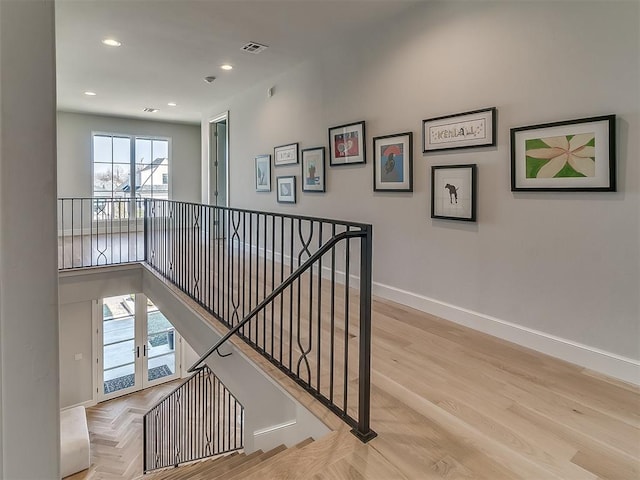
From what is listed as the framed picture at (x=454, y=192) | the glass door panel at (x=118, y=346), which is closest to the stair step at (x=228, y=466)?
the framed picture at (x=454, y=192)

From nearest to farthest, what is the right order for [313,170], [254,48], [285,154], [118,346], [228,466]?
[228,466] → [254,48] → [313,170] → [285,154] → [118,346]

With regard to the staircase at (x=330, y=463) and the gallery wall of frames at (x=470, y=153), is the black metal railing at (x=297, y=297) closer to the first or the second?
the staircase at (x=330, y=463)

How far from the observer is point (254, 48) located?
4180mm

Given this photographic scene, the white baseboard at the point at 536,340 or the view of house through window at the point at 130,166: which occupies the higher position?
the view of house through window at the point at 130,166

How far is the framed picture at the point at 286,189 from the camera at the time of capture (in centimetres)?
500

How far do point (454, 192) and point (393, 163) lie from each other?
717 millimetres

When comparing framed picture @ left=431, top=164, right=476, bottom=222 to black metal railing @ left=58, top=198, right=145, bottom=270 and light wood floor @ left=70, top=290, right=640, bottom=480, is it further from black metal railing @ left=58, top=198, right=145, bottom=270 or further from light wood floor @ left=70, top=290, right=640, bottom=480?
→ black metal railing @ left=58, top=198, right=145, bottom=270

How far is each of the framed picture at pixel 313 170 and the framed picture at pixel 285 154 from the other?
22cm

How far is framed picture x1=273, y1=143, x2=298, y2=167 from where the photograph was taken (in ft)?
16.1

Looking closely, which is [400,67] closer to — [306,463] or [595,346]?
[595,346]

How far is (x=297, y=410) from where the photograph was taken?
2049 millimetres

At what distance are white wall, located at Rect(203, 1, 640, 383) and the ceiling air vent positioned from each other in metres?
0.78

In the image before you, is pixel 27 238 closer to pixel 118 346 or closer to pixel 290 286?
pixel 290 286

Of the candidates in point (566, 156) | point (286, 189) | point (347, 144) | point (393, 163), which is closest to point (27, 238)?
point (566, 156)
